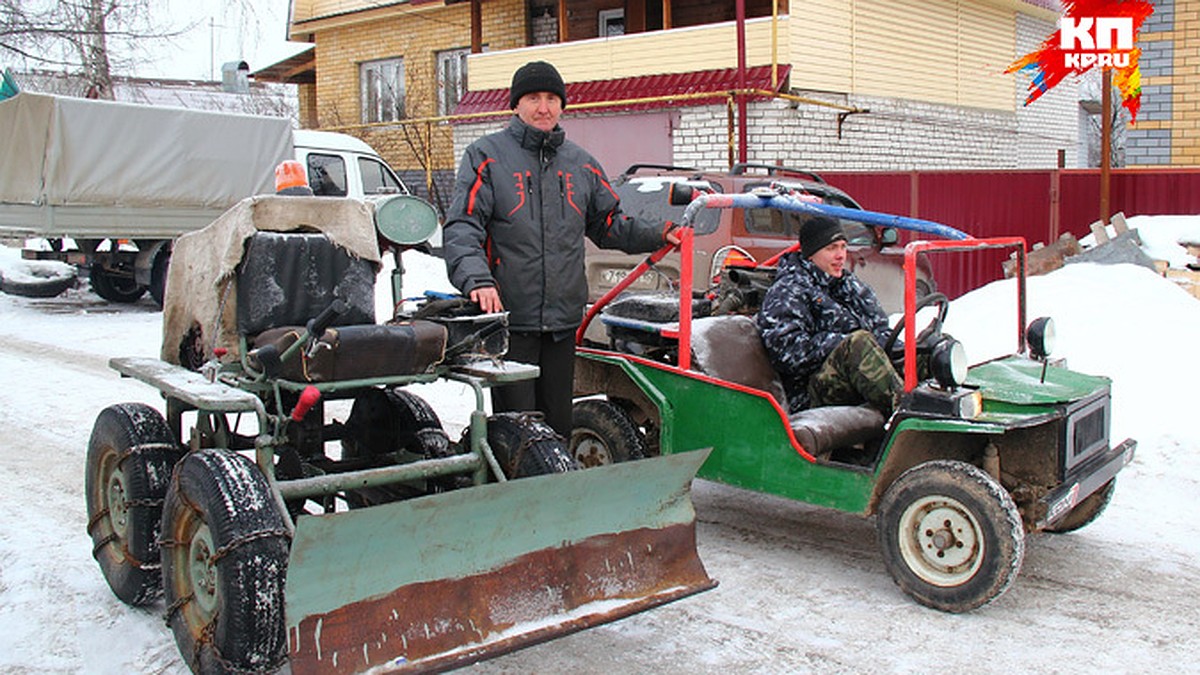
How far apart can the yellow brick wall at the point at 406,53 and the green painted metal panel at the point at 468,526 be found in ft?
61.2

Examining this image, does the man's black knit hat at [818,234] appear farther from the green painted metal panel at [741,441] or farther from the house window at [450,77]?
the house window at [450,77]

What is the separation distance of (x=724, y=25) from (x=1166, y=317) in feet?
31.5

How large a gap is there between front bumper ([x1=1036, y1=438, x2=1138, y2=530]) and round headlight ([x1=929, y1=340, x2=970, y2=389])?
0.56 metres

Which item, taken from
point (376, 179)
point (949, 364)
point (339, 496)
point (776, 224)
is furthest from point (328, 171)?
point (949, 364)

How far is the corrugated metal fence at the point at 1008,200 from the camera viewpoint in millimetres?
13164

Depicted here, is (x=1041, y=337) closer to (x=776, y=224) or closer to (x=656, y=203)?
(x=776, y=224)

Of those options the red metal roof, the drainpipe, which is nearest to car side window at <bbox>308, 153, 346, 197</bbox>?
the red metal roof

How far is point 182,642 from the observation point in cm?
349

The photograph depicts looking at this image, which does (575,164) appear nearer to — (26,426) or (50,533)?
(50,533)

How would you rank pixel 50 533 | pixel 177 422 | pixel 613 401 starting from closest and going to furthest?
pixel 177 422
pixel 50 533
pixel 613 401

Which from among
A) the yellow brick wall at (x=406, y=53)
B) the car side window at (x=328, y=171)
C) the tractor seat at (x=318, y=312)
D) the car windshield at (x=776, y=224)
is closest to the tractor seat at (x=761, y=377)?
the tractor seat at (x=318, y=312)

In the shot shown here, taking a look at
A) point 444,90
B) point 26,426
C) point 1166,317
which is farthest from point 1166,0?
point 26,426

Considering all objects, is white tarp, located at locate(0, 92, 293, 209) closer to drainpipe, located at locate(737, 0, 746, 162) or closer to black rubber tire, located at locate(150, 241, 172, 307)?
black rubber tire, located at locate(150, 241, 172, 307)

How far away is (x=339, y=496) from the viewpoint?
15.5 ft
